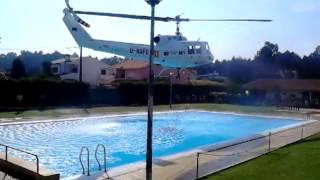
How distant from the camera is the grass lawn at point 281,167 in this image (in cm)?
1216

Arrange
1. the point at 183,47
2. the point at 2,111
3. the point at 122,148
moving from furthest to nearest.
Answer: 1. the point at 183,47
2. the point at 2,111
3. the point at 122,148

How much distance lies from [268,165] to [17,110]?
2466 cm

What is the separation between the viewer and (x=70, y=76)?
61531 millimetres

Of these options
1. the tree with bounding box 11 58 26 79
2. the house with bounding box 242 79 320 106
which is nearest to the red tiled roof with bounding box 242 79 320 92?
the house with bounding box 242 79 320 106

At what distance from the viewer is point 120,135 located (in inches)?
981

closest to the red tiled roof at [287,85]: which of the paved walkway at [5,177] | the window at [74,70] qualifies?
the window at [74,70]

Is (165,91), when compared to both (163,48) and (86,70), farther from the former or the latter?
(86,70)

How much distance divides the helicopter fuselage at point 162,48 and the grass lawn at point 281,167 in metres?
20.5

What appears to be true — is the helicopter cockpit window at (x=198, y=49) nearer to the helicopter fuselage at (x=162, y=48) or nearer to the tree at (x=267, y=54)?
the helicopter fuselage at (x=162, y=48)

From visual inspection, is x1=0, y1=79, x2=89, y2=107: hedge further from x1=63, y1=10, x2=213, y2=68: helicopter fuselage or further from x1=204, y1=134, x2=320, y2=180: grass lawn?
x1=204, y1=134, x2=320, y2=180: grass lawn

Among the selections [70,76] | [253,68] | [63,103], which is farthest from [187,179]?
[253,68]

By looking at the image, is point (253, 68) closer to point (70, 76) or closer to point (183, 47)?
point (70, 76)

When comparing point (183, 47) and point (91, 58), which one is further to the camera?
point (91, 58)

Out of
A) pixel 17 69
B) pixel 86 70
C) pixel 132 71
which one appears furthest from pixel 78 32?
pixel 132 71
